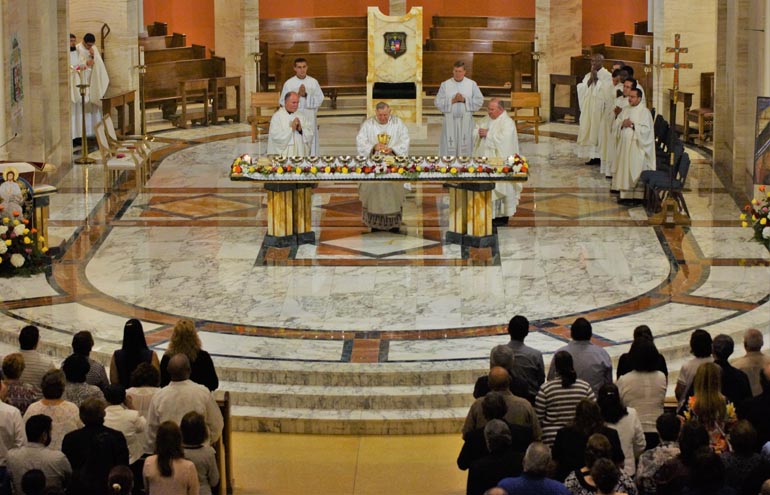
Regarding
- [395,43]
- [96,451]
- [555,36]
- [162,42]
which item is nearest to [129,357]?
[96,451]

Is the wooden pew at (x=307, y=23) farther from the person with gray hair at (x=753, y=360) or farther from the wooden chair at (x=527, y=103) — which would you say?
the person with gray hair at (x=753, y=360)

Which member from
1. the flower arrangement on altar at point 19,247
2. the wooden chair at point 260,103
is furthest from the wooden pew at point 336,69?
the flower arrangement on altar at point 19,247

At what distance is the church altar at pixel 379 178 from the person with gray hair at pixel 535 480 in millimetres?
7288

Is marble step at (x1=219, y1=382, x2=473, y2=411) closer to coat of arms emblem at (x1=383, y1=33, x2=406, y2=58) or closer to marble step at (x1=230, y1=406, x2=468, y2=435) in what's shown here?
marble step at (x1=230, y1=406, x2=468, y2=435)

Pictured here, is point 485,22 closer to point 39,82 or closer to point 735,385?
point 39,82

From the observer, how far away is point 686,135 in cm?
1998

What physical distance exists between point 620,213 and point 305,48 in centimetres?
1016

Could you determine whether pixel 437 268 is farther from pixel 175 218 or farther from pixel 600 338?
pixel 175 218

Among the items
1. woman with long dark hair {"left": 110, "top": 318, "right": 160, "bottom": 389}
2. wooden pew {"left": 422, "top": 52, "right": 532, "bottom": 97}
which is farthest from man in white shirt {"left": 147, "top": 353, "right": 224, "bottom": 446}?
wooden pew {"left": 422, "top": 52, "right": 532, "bottom": 97}

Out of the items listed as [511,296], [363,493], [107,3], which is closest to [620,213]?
[511,296]

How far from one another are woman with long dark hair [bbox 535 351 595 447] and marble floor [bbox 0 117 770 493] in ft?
6.87

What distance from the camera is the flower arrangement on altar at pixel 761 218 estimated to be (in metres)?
13.2

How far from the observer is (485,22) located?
25.6 metres

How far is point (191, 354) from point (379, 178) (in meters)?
5.46
